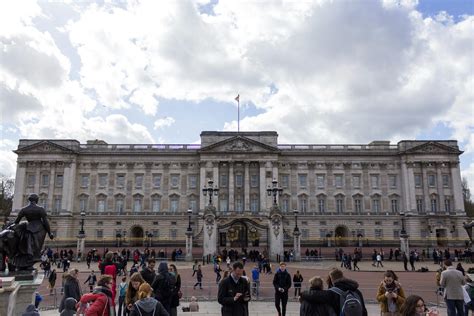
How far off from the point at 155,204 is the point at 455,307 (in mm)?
60468

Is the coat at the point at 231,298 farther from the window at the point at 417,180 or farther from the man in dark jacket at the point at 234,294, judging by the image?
the window at the point at 417,180

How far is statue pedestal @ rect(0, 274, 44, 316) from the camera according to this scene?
930 centimetres

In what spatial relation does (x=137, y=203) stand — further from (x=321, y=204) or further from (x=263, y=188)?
(x=321, y=204)

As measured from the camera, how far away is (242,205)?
218 feet

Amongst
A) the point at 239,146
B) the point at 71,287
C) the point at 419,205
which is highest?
the point at 239,146

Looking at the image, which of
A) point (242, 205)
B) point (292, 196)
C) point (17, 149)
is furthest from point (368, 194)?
point (17, 149)

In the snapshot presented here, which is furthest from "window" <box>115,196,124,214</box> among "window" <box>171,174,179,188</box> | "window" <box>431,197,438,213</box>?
"window" <box>431,197,438,213</box>

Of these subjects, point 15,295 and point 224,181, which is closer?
point 15,295

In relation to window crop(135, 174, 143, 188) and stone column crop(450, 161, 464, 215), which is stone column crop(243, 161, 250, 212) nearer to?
window crop(135, 174, 143, 188)

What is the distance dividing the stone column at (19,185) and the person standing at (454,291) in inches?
2695

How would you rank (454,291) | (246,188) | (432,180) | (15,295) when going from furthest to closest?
(432,180) < (246,188) < (454,291) < (15,295)

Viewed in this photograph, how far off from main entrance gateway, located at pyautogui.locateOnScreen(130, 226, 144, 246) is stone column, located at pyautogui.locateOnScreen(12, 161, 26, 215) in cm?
1911

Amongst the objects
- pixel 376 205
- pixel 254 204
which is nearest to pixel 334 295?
pixel 254 204

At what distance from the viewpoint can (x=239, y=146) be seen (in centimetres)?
6756
